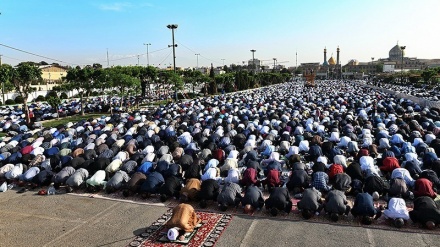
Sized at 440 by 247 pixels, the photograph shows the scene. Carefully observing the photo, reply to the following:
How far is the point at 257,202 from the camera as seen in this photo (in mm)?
10898

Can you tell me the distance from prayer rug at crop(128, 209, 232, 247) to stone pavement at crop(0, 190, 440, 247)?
0.21 m

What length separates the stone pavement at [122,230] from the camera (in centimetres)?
909

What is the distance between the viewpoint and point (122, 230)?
10.0m

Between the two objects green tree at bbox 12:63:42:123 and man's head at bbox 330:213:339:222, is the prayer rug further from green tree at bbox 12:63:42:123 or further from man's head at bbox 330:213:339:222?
green tree at bbox 12:63:42:123

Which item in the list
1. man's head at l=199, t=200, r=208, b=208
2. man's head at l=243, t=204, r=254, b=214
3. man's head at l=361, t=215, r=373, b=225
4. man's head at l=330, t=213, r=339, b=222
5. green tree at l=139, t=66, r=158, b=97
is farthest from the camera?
green tree at l=139, t=66, r=158, b=97

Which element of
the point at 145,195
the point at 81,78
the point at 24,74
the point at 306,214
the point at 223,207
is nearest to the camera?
the point at 306,214

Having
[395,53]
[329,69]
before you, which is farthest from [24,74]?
[395,53]

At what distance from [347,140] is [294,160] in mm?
4557

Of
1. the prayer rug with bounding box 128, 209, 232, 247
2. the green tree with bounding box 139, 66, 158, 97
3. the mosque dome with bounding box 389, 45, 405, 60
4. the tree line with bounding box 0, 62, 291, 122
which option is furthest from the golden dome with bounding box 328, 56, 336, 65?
the prayer rug with bounding box 128, 209, 232, 247

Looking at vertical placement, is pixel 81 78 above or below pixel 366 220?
above

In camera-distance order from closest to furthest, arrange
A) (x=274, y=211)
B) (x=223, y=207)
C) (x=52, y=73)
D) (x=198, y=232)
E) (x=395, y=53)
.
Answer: (x=198, y=232) → (x=274, y=211) → (x=223, y=207) → (x=52, y=73) → (x=395, y=53)

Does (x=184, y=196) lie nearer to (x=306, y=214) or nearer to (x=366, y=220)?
(x=306, y=214)

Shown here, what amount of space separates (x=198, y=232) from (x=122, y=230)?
2212mm

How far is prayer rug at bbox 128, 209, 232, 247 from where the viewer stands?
9172 millimetres
